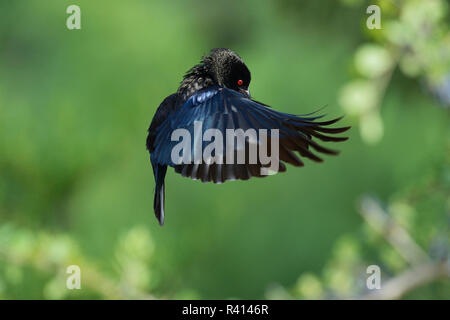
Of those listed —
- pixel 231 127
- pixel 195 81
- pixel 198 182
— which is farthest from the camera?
pixel 198 182

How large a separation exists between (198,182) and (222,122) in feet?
4.77

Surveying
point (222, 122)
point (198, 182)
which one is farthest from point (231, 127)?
point (198, 182)

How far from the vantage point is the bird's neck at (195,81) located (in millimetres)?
575

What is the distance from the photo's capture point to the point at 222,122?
50 centimetres

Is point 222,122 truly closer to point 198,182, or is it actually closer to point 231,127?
point 231,127

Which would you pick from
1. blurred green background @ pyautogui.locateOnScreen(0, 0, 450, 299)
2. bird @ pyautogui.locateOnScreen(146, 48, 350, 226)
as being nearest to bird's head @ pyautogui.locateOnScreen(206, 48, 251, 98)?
bird @ pyautogui.locateOnScreen(146, 48, 350, 226)

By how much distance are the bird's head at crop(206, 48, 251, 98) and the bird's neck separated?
10 millimetres

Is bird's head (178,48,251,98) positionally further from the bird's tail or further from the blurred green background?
the blurred green background

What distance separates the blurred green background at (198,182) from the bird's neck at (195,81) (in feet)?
2.47

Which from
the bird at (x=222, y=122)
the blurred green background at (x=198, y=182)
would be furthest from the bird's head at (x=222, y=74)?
the blurred green background at (x=198, y=182)

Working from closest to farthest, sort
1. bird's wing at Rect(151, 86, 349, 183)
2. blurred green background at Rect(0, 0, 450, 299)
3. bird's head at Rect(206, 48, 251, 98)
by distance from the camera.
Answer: bird's wing at Rect(151, 86, 349, 183) < bird's head at Rect(206, 48, 251, 98) < blurred green background at Rect(0, 0, 450, 299)

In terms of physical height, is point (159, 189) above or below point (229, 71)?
below

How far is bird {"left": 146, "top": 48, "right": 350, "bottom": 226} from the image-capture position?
0.42 metres
